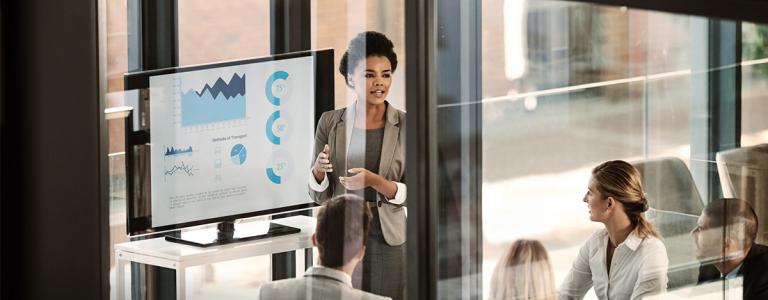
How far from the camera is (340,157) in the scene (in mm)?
2998

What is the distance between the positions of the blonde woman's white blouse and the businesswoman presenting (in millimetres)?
497

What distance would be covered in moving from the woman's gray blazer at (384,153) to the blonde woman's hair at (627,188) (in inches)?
20.9

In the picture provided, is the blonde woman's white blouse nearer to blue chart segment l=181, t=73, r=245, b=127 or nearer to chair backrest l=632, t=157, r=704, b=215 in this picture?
chair backrest l=632, t=157, r=704, b=215

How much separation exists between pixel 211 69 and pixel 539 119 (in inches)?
43.8

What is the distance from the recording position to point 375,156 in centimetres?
291

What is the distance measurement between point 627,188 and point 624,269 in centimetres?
18

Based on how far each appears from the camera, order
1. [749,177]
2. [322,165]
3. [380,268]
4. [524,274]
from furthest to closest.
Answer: [322,165] → [380,268] → [524,274] → [749,177]

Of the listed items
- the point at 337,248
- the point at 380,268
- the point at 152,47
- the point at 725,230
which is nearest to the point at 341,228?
the point at 337,248

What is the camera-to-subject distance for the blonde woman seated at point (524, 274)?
265cm

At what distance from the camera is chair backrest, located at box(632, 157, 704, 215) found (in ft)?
8.14

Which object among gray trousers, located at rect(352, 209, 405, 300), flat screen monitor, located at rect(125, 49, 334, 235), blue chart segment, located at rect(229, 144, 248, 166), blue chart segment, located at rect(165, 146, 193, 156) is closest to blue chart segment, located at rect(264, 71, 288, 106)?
flat screen monitor, located at rect(125, 49, 334, 235)

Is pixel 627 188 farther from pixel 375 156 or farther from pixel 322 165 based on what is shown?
pixel 322 165

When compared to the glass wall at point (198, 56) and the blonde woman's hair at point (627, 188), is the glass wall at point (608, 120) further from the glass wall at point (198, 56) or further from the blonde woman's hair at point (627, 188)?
the glass wall at point (198, 56)

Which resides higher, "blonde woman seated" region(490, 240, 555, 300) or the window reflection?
the window reflection
